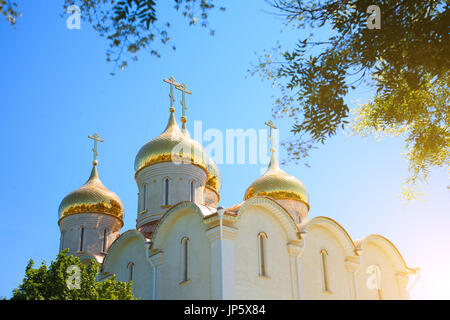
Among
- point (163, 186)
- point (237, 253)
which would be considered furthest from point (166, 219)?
point (163, 186)

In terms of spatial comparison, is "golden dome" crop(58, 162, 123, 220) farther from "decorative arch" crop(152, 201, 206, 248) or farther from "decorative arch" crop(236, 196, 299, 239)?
"decorative arch" crop(236, 196, 299, 239)

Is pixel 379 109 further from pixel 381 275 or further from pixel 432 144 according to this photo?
pixel 381 275

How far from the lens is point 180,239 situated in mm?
14000

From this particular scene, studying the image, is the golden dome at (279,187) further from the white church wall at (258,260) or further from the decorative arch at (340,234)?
the white church wall at (258,260)

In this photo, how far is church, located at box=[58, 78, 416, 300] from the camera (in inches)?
513

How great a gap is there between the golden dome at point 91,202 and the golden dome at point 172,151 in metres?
1.71

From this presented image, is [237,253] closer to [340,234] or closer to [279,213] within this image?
[279,213]

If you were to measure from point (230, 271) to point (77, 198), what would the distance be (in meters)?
8.50

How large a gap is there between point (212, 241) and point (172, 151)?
18.1 feet

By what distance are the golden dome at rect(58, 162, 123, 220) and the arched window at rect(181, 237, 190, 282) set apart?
613cm

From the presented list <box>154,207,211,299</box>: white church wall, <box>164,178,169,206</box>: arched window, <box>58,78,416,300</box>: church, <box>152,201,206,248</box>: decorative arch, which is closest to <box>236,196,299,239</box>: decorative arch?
<box>58,78,416,300</box>: church

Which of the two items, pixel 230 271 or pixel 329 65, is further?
pixel 230 271

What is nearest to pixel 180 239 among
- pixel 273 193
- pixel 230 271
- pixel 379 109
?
pixel 230 271

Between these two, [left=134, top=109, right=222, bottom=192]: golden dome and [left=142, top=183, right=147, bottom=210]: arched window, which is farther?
[left=134, top=109, right=222, bottom=192]: golden dome
